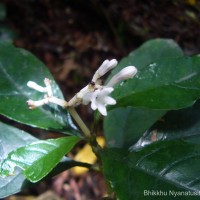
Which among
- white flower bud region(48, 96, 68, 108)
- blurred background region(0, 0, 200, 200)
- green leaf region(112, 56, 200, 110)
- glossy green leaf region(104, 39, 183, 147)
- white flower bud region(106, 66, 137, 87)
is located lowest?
blurred background region(0, 0, 200, 200)

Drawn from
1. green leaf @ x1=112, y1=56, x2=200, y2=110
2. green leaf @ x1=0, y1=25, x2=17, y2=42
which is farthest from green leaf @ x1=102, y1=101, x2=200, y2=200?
green leaf @ x1=0, y1=25, x2=17, y2=42

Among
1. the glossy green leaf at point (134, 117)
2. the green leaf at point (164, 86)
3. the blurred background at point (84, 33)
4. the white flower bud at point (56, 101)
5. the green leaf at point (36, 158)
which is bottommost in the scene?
the blurred background at point (84, 33)

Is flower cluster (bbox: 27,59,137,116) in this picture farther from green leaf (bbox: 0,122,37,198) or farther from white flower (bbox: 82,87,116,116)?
green leaf (bbox: 0,122,37,198)

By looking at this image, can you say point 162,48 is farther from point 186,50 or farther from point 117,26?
point 117,26

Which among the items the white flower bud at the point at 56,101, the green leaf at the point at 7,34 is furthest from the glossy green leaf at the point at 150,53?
the green leaf at the point at 7,34

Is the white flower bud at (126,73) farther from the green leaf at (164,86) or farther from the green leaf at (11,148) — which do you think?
the green leaf at (11,148)

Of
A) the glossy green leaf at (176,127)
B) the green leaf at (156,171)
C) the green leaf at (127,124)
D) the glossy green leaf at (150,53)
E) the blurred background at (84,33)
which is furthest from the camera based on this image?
the blurred background at (84,33)

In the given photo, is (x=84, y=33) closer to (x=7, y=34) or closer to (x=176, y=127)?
(x=7, y=34)

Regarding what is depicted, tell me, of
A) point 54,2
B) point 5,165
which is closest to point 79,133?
point 5,165
